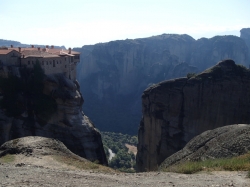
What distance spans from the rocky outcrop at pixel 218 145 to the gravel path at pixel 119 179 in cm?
410

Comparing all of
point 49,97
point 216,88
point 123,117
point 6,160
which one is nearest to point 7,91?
point 49,97

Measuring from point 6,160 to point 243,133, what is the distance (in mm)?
14194

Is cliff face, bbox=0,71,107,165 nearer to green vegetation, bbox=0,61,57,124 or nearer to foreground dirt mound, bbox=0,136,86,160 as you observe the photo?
green vegetation, bbox=0,61,57,124

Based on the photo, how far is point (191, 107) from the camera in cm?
4012

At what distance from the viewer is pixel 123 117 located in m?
121

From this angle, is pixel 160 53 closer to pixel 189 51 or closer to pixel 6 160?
pixel 189 51

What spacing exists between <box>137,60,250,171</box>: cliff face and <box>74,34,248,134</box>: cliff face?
88.2 meters

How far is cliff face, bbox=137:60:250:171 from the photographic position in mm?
37750

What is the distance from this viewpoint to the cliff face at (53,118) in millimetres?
37406

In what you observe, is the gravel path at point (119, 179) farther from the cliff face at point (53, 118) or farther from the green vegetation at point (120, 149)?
the green vegetation at point (120, 149)

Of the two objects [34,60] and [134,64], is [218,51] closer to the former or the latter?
[134,64]

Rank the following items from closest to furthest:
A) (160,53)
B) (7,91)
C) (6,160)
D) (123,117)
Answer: (6,160) < (7,91) < (123,117) < (160,53)

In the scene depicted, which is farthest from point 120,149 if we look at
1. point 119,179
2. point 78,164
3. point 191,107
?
point 119,179

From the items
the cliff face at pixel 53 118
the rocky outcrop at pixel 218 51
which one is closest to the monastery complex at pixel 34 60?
the cliff face at pixel 53 118
